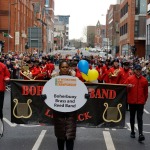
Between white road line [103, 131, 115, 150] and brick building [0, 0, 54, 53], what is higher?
brick building [0, 0, 54, 53]

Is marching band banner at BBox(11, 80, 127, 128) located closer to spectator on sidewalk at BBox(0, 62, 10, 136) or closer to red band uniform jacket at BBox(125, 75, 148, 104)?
red band uniform jacket at BBox(125, 75, 148, 104)

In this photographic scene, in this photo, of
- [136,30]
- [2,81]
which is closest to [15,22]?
[136,30]

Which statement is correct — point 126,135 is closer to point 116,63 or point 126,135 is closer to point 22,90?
point 22,90

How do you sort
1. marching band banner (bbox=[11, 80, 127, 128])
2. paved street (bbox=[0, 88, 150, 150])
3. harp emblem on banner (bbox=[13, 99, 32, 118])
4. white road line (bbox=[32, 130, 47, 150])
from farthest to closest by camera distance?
harp emblem on banner (bbox=[13, 99, 32, 118]) → marching band banner (bbox=[11, 80, 127, 128]) → paved street (bbox=[0, 88, 150, 150]) → white road line (bbox=[32, 130, 47, 150])

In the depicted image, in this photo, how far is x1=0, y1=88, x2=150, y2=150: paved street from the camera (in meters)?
9.76

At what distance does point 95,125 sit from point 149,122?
3.83m

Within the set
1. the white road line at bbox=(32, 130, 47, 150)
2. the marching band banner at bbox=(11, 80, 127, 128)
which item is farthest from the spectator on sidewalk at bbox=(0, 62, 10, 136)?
the white road line at bbox=(32, 130, 47, 150)

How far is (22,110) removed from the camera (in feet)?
33.1

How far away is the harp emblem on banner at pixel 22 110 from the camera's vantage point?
10055mm

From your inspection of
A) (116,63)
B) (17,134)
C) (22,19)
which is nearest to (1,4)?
(22,19)

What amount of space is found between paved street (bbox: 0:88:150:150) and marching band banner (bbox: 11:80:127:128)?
426 millimetres

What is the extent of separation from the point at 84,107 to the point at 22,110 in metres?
1.31

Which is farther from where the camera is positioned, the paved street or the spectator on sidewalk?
the spectator on sidewalk

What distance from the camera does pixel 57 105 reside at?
7.30 meters
